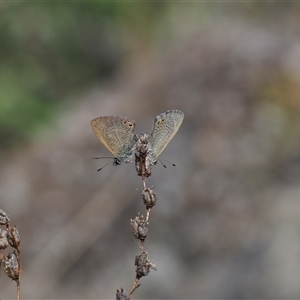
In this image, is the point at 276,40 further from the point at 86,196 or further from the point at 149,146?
the point at 149,146

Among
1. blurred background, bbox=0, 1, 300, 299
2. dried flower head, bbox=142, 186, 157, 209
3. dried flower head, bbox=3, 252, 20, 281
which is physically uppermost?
blurred background, bbox=0, 1, 300, 299

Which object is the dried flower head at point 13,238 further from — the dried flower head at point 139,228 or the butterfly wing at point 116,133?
the butterfly wing at point 116,133

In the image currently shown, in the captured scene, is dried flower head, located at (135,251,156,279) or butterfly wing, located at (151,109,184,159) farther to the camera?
butterfly wing, located at (151,109,184,159)

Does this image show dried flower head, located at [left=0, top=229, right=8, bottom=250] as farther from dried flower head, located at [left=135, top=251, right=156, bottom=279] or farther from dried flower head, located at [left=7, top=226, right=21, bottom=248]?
dried flower head, located at [left=135, top=251, right=156, bottom=279]

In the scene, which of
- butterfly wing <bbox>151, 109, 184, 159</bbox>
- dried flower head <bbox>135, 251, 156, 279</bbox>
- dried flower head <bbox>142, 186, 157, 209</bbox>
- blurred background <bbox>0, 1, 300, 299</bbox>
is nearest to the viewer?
dried flower head <bbox>135, 251, 156, 279</bbox>

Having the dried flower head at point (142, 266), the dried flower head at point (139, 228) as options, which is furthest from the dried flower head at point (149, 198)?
the dried flower head at point (142, 266)

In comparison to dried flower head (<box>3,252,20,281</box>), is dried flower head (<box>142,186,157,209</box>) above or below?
above

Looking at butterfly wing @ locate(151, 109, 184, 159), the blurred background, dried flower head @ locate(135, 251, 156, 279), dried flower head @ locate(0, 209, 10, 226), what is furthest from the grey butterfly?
the blurred background

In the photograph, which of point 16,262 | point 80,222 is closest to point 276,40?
point 80,222
